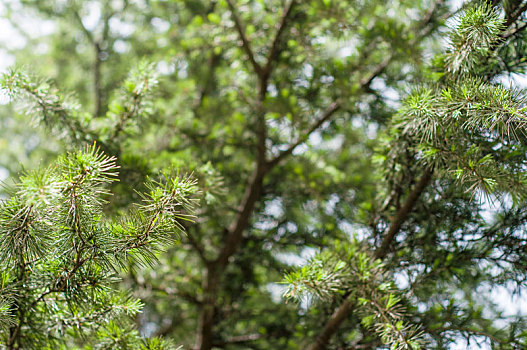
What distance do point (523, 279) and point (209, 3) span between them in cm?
149

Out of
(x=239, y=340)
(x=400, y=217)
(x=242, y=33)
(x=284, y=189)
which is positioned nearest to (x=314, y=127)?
(x=284, y=189)

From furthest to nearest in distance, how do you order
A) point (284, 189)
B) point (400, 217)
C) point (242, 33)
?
point (284, 189)
point (242, 33)
point (400, 217)

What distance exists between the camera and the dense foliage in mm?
690

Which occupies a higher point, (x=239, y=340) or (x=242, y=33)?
(x=242, y=33)

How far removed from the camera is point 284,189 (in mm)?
1431

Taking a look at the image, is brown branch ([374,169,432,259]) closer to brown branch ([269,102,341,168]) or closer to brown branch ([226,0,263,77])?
brown branch ([269,102,341,168])

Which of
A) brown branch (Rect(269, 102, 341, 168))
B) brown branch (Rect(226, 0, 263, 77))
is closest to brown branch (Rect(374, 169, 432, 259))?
brown branch (Rect(269, 102, 341, 168))

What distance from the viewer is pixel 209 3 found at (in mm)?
1694

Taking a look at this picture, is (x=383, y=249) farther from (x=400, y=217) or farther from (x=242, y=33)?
(x=242, y=33)

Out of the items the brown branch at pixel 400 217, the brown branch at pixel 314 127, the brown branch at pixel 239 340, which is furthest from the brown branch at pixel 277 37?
the brown branch at pixel 239 340

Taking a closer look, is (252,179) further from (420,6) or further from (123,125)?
(420,6)

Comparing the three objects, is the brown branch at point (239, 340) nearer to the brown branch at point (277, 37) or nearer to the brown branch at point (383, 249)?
the brown branch at point (383, 249)

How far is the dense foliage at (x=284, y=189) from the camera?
690 millimetres

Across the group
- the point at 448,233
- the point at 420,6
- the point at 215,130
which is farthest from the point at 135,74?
the point at 420,6
